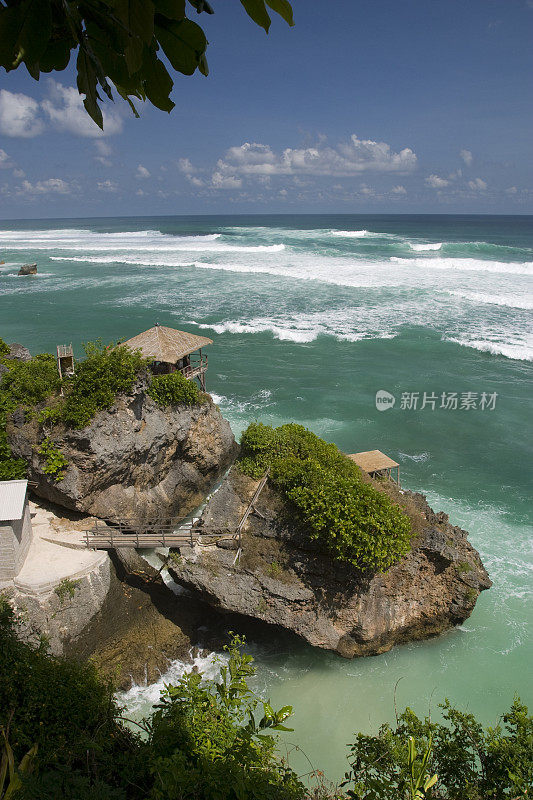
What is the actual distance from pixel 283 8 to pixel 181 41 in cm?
33

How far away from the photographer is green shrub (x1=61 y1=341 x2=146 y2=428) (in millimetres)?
12875

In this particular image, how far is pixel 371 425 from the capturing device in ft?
71.7

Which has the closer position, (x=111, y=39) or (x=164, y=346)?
(x=111, y=39)

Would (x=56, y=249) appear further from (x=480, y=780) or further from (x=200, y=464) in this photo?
(x=480, y=780)

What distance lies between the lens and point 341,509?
11.0m

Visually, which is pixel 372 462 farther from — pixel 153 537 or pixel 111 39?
pixel 111 39

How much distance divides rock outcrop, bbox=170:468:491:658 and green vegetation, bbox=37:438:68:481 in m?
4.08

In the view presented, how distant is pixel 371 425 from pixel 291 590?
11846 millimetres

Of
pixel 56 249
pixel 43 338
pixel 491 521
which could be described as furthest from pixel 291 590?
pixel 56 249

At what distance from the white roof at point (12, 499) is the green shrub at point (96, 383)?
2.10 metres

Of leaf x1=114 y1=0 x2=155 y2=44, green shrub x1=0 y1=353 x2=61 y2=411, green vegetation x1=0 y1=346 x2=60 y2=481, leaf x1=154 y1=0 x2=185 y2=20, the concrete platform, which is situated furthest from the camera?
green shrub x1=0 y1=353 x2=61 y2=411

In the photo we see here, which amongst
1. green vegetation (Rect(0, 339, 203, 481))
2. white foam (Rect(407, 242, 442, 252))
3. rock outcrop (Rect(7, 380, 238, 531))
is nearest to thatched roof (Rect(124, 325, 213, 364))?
green vegetation (Rect(0, 339, 203, 481))

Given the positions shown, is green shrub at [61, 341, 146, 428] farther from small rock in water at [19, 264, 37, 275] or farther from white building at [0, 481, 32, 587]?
small rock in water at [19, 264, 37, 275]

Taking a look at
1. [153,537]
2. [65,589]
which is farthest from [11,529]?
[153,537]
